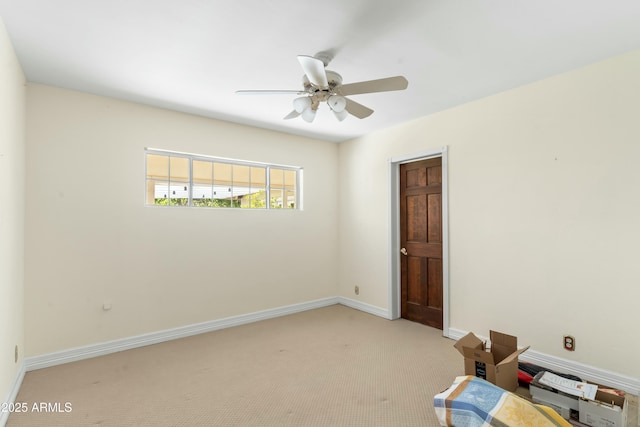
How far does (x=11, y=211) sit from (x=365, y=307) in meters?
3.90

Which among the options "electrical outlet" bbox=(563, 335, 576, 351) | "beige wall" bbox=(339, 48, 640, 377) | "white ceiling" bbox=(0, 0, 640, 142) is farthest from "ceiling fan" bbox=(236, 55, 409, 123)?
"electrical outlet" bbox=(563, 335, 576, 351)

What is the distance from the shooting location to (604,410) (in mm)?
1967

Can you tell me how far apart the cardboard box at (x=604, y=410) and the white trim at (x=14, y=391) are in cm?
358

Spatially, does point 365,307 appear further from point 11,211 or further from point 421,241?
point 11,211

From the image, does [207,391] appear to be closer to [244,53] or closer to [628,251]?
[244,53]

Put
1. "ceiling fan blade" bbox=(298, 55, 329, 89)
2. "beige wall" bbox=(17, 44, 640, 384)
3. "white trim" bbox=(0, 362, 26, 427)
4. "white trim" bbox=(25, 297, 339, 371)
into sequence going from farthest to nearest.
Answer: "white trim" bbox=(25, 297, 339, 371)
"beige wall" bbox=(17, 44, 640, 384)
"white trim" bbox=(0, 362, 26, 427)
"ceiling fan blade" bbox=(298, 55, 329, 89)

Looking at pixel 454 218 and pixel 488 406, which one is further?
pixel 454 218

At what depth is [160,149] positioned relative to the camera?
141 inches

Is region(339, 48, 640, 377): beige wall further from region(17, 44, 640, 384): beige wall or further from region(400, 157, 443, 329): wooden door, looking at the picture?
region(400, 157, 443, 329): wooden door

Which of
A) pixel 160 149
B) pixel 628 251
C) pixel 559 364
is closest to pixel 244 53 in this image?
pixel 160 149

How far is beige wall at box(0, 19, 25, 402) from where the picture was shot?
2053mm

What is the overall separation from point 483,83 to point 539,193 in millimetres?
1111

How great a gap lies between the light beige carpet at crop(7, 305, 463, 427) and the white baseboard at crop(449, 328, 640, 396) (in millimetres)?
664

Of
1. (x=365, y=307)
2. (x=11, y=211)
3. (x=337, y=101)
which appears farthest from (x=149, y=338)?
(x=337, y=101)
